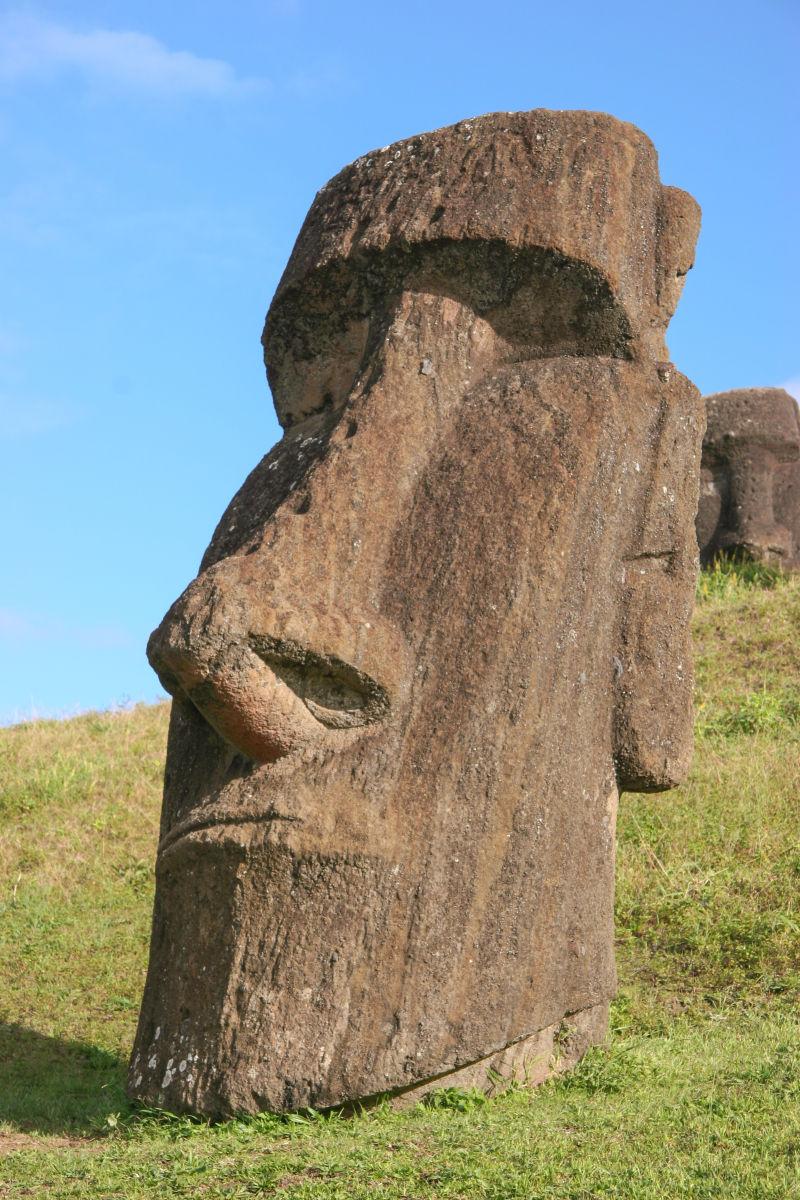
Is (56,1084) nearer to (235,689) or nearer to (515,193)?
(235,689)

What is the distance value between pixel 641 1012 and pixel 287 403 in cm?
316

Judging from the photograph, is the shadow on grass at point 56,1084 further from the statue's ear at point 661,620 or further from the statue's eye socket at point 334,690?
the statue's ear at point 661,620

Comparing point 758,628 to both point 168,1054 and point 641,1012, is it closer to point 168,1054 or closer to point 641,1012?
point 641,1012

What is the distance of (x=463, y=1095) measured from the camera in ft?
15.6

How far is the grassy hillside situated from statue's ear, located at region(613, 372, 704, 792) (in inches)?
44.0

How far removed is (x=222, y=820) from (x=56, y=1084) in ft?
7.48

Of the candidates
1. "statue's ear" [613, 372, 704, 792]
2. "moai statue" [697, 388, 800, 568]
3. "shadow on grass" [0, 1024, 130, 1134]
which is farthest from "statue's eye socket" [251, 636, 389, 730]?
"moai statue" [697, 388, 800, 568]

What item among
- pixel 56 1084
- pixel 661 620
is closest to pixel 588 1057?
pixel 661 620

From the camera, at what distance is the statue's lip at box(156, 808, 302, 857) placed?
4.59m

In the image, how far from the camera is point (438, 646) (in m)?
4.86

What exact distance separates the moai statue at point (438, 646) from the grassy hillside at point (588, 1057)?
30cm

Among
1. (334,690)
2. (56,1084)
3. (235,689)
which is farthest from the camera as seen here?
(56,1084)

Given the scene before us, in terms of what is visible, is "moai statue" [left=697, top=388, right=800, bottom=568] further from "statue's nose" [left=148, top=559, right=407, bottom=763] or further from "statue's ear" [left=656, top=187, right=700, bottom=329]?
"statue's nose" [left=148, top=559, right=407, bottom=763]

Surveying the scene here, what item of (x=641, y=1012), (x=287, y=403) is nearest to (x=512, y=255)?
(x=287, y=403)
